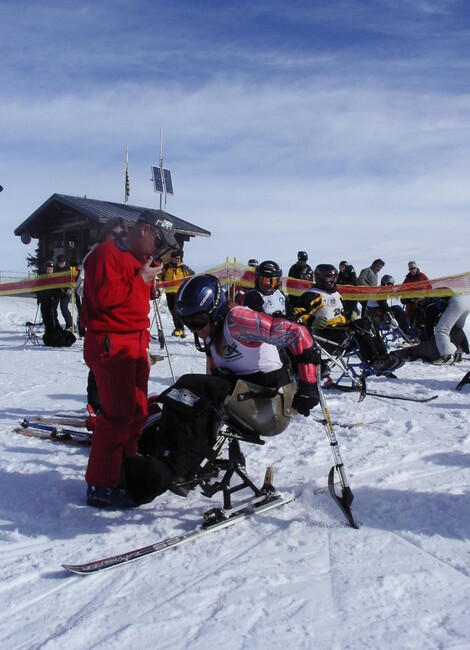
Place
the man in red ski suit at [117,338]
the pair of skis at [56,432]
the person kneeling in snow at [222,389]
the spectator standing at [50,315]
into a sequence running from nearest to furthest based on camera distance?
the person kneeling in snow at [222,389], the man in red ski suit at [117,338], the pair of skis at [56,432], the spectator standing at [50,315]

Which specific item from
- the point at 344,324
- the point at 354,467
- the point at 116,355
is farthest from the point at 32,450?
the point at 344,324

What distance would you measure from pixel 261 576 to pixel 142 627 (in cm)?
64

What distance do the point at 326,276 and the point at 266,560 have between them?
5.12 m

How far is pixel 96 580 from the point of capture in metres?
2.58

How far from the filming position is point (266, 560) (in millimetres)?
2760

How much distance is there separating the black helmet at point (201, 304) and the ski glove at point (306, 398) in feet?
2.02

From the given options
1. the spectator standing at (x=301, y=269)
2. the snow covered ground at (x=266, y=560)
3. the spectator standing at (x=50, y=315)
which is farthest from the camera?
the spectator standing at (x=50, y=315)

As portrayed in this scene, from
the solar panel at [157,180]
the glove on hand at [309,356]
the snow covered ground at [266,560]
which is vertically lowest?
the snow covered ground at [266,560]

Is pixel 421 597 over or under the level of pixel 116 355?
under

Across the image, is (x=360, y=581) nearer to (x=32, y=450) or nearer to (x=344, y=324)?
(x=32, y=450)

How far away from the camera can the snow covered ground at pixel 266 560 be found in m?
2.16

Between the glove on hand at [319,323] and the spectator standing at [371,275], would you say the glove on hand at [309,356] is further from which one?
the spectator standing at [371,275]

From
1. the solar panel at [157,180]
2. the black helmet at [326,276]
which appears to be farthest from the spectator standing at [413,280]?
the solar panel at [157,180]

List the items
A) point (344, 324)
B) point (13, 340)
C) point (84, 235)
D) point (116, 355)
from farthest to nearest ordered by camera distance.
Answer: point (84, 235) < point (13, 340) < point (344, 324) < point (116, 355)
